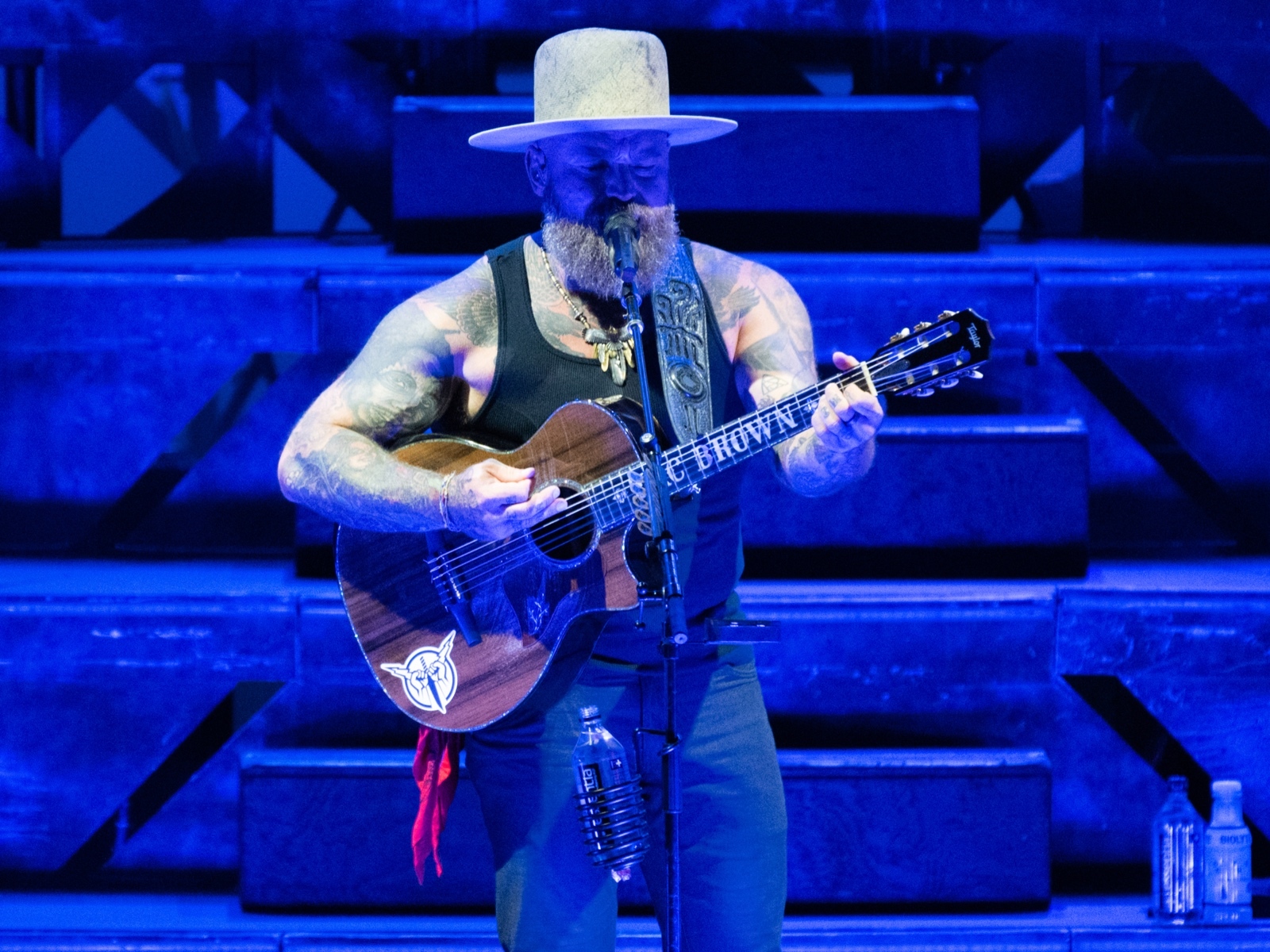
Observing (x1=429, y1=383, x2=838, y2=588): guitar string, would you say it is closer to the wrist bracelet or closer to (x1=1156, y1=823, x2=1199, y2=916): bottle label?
the wrist bracelet

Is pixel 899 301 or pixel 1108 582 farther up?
pixel 899 301

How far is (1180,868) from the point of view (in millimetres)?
3311

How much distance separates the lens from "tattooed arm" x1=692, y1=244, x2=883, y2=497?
89.0 inches

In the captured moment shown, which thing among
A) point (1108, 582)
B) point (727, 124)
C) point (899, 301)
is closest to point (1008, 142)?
point (899, 301)

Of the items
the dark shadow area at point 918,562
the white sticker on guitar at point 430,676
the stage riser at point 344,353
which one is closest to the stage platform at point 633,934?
the dark shadow area at point 918,562

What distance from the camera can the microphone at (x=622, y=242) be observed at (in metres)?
2.08

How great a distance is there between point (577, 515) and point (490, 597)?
0.69 ft

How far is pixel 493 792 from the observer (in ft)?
7.70

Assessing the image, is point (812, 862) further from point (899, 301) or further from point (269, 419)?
point (269, 419)

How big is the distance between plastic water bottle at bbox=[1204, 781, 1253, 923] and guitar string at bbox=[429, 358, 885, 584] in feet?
5.49

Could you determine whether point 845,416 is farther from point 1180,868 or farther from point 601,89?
point 1180,868

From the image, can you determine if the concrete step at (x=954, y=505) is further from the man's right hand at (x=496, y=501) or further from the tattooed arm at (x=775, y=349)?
the man's right hand at (x=496, y=501)

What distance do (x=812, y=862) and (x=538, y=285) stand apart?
151 cm

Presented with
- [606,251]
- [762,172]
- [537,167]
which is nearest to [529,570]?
[606,251]
